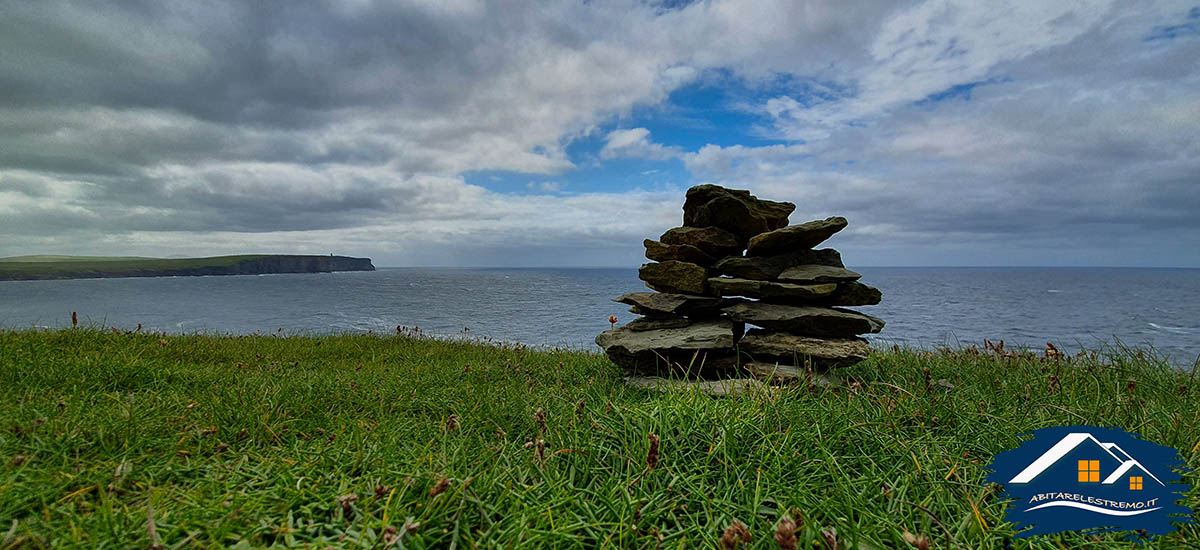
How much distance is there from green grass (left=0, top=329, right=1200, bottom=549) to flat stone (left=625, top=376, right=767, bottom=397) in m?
→ 0.41

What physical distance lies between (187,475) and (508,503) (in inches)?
83.6

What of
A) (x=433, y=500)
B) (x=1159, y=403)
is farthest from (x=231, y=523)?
(x=1159, y=403)

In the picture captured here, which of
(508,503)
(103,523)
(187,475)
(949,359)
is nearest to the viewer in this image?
(103,523)

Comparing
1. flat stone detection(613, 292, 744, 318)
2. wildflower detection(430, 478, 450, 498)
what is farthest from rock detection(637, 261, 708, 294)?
wildflower detection(430, 478, 450, 498)

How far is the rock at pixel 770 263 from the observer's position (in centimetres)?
682

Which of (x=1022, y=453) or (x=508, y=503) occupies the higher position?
(x=1022, y=453)

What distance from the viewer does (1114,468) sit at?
2.45 metres

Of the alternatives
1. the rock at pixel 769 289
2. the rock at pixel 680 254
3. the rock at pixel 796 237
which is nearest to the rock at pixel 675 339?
the rock at pixel 769 289

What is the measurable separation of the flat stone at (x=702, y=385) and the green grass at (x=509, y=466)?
0.41m

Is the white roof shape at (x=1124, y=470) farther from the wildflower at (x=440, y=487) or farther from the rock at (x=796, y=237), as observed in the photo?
the rock at (x=796, y=237)

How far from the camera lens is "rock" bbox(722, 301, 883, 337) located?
6.36m

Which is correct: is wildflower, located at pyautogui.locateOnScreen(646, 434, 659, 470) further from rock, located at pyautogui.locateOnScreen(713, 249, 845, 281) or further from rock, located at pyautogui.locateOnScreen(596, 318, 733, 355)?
rock, located at pyautogui.locateOnScreen(713, 249, 845, 281)

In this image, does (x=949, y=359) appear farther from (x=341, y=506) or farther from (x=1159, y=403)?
(x=341, y=506)

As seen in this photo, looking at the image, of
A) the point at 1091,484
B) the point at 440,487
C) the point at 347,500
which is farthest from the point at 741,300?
the point at 347,500
